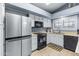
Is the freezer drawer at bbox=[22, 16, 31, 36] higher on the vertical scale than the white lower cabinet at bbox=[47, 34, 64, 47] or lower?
higher

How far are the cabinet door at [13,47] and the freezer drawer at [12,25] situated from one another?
17 cm

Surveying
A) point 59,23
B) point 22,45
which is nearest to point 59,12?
point 59,23

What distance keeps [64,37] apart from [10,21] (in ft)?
8.82

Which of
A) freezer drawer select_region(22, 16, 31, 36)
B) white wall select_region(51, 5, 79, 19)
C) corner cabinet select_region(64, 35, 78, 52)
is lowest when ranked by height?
corner cabinet select_region(64, 35, 78, 52)

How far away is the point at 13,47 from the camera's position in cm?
188

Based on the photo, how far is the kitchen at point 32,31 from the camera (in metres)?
1.75

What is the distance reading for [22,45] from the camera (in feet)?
7.16

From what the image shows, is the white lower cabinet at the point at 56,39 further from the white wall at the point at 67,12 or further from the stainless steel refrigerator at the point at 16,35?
the stainless steel refrigerator at the point at 16,35

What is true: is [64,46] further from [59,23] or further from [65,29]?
[59,23]

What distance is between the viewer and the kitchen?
69.0 inches

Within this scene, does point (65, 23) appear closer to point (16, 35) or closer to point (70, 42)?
point (70, 42)

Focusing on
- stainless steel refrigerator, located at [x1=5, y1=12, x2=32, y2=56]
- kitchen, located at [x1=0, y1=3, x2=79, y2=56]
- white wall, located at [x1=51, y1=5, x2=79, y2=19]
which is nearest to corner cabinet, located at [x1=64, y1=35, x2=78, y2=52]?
kitchen, located at [x1=0, y1=3, x2=79, y2=56]

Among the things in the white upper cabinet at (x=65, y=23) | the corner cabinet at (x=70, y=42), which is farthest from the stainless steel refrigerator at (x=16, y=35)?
the white upper cabinet at (x=65, y=23)

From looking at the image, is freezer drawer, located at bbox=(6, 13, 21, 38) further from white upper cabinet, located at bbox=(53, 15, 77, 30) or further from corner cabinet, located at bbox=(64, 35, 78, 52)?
white upper cabinet, located at bbox=(53, 15, 77, 30)
